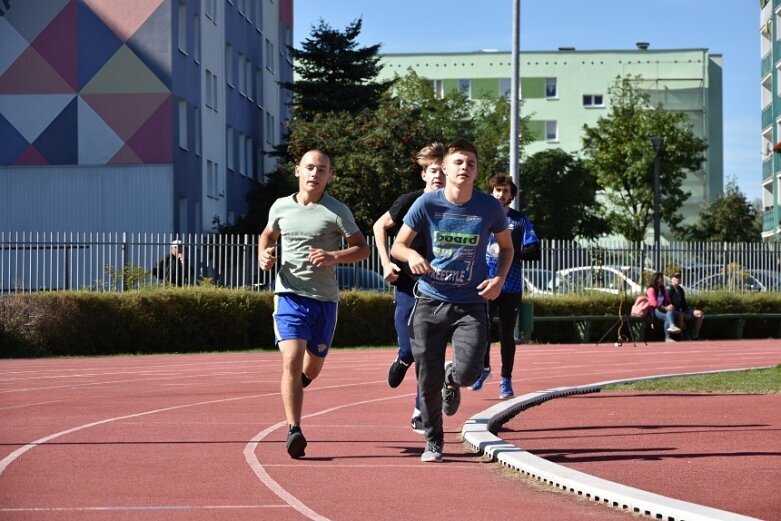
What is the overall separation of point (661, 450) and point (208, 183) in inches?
1620

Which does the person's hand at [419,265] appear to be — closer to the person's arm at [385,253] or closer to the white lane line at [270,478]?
the person's arm at [385,253]

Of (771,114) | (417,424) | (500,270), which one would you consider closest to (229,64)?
(771,114)

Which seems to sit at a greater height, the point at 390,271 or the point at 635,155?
the point at 635,155

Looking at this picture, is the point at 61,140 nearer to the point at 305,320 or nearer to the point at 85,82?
the point at 85,82

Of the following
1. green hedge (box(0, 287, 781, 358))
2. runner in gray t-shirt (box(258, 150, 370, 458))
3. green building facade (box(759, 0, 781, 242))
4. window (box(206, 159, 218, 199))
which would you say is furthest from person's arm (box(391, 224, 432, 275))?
green building facade (box(759, 0, 781, 242))

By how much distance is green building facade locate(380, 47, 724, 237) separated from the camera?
318 ft

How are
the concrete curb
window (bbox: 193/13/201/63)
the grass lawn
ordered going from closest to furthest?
the concrete curb, the grass lawn, window (bbox: 193/13/201/63)

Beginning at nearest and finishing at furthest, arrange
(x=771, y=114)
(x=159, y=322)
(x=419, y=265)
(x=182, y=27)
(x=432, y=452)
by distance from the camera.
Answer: (x=419, y=265)
(x=432, y=452)
(x=159, y=322)
(x=182, y=27)
(x=771, y=114)

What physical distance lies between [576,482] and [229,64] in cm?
4634

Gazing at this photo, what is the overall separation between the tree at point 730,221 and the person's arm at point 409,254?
74.7 metres

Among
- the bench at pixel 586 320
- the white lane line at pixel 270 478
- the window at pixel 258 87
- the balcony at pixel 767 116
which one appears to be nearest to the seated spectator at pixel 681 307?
the bench at pixel 586 320

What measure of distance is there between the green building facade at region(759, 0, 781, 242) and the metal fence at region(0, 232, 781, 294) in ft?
131

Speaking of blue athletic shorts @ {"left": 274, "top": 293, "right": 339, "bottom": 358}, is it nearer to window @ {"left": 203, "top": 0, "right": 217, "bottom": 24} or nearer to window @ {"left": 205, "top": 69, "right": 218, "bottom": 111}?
window @ {"left": 203, "top": 0, "right": 217, "bottom": 24}

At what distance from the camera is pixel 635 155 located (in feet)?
242
